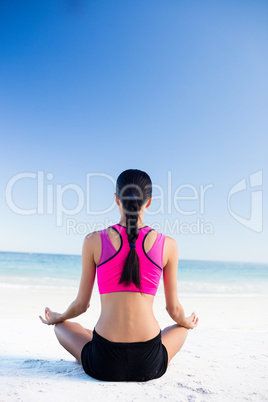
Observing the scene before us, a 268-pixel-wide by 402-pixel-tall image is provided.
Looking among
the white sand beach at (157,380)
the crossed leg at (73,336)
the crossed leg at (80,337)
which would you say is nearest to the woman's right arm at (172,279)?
the crossed leg at (80,337)

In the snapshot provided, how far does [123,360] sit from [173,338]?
0.47 m

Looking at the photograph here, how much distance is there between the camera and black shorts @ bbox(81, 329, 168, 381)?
1.97 meters

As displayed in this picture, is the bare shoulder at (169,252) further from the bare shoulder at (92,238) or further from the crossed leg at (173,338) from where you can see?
the crossed leg at (173,338)

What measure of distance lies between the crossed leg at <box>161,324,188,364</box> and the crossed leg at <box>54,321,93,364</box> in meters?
0.53

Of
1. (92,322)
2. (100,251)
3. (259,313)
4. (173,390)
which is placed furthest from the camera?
(259,313)

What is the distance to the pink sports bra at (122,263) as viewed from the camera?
6.42ft

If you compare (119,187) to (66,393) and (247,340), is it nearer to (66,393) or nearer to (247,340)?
(66,393)

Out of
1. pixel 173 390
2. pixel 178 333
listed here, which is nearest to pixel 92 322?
pixel 178 333

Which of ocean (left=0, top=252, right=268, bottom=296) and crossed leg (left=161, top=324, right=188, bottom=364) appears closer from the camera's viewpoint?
crossed leg (left=161, top=324, right=188, bottom=364)

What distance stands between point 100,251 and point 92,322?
11.0ft

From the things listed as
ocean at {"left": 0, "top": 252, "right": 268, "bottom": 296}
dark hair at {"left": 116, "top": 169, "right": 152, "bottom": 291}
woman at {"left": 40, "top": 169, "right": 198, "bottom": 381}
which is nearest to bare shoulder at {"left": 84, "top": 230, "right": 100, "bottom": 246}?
woman at {"left": 40, "top": 169, "right": 198, "bottom": 381}

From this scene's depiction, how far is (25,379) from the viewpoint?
1992 millimetres

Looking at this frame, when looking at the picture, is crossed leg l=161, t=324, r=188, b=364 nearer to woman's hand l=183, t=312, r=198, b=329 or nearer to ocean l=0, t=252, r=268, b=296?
woman's hand l=183, t=312, r=198, b=329

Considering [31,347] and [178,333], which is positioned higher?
[178,333]
